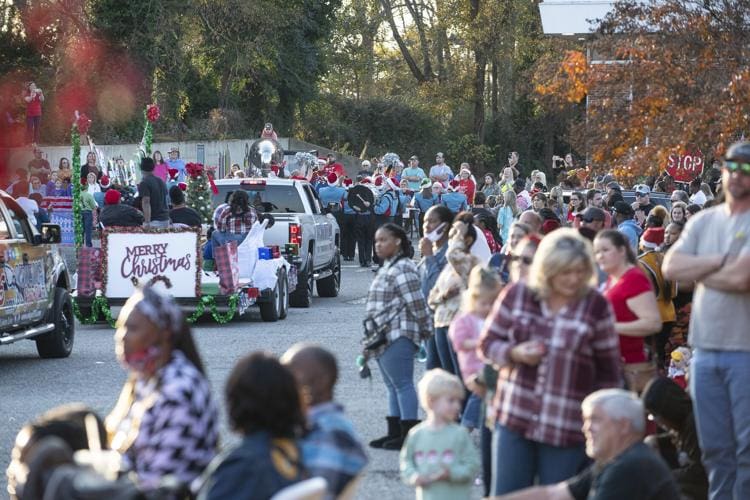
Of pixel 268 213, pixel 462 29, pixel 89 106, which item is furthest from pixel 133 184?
pixel 462 29

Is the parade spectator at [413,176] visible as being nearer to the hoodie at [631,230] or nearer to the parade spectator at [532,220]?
the hoodie at [631,230]

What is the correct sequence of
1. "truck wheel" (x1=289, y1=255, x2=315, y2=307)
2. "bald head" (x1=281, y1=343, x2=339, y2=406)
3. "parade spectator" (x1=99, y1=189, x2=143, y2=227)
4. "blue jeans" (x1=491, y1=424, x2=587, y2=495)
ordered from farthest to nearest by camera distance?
"truck wheel" (x1=289, y1=255, x2=315, y2=307) < "parade spectator" (x1=99, y1=189, x2=143, y2=227) < "blue jeans" (x1=491, y1=424, x2=587, y2=495) < "bald head" (x1=281, y1=343, x2=339, y2=406)

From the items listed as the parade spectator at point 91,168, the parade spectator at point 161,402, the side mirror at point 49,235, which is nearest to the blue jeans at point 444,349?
the parade spectator at point 161,402

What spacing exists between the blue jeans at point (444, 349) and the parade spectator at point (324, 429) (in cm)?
486

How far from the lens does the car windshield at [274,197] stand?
2206 centimetres

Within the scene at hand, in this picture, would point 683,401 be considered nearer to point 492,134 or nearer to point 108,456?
point 108,456

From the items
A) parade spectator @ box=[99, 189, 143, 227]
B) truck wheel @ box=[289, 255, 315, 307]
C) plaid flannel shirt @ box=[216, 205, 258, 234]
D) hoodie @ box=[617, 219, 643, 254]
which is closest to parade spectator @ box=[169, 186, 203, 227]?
plaid flannel shirt @ box=[216, 205, 258, 234]

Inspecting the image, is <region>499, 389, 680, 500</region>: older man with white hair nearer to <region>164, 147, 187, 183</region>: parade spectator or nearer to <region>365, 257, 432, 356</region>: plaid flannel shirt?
<region>365, 257, 432, 356</region>: plaid flannel shirt

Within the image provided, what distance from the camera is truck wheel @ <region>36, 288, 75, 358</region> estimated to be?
53.2 ft

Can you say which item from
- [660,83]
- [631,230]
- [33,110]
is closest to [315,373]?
[631,230]

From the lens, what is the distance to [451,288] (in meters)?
10.5

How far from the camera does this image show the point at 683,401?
8203mm

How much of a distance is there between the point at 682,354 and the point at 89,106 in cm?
3187

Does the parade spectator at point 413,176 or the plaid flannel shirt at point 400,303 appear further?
the parade spectator at point 413,176
